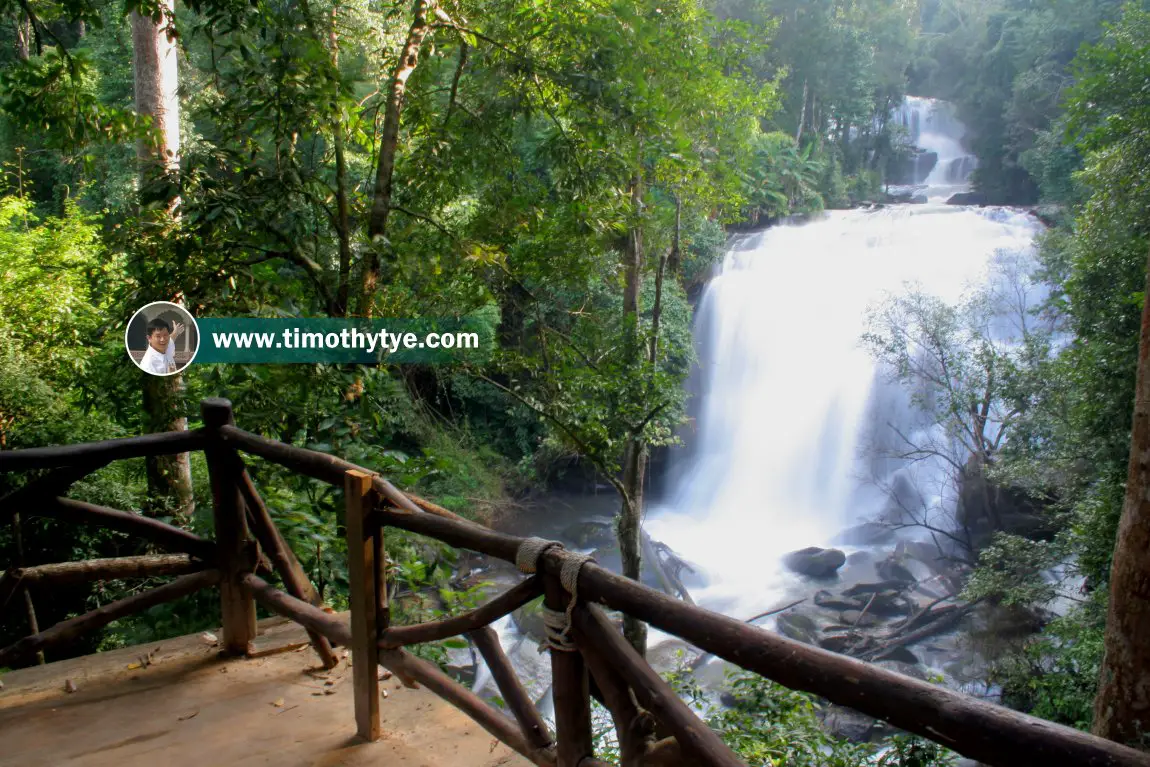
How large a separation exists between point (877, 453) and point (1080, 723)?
748cm

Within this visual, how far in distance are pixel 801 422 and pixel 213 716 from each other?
13721 millimetres

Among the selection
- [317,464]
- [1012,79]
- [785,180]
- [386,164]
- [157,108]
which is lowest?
[317,464]

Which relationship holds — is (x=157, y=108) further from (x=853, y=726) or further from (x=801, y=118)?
(x=801, y=118)

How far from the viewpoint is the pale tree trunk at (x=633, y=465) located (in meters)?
7.47

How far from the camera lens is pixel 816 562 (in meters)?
12.0

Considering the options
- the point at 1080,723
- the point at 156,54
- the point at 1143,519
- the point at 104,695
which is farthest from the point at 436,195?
the point at 1080,723

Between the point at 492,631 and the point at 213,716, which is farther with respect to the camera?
the point at 213,716

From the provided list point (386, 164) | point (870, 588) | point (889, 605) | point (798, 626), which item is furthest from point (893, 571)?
point (386, 164)

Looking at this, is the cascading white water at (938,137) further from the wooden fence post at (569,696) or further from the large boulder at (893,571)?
the wooden fence post at (569,696)

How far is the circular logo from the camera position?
3.91 metres

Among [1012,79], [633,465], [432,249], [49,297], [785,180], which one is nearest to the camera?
[432,249]

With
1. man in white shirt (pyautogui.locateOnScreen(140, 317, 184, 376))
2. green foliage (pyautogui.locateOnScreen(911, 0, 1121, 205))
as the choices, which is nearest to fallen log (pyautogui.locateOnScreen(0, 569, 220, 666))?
man in white shirt (pyautogui.locateOnScreen(140, 317, 184, 376))

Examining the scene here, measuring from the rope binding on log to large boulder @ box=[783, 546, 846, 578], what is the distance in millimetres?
11045

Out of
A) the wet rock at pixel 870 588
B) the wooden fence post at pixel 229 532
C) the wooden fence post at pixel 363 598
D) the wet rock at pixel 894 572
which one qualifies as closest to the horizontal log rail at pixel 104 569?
the wooden fence post at pixel 229 532
